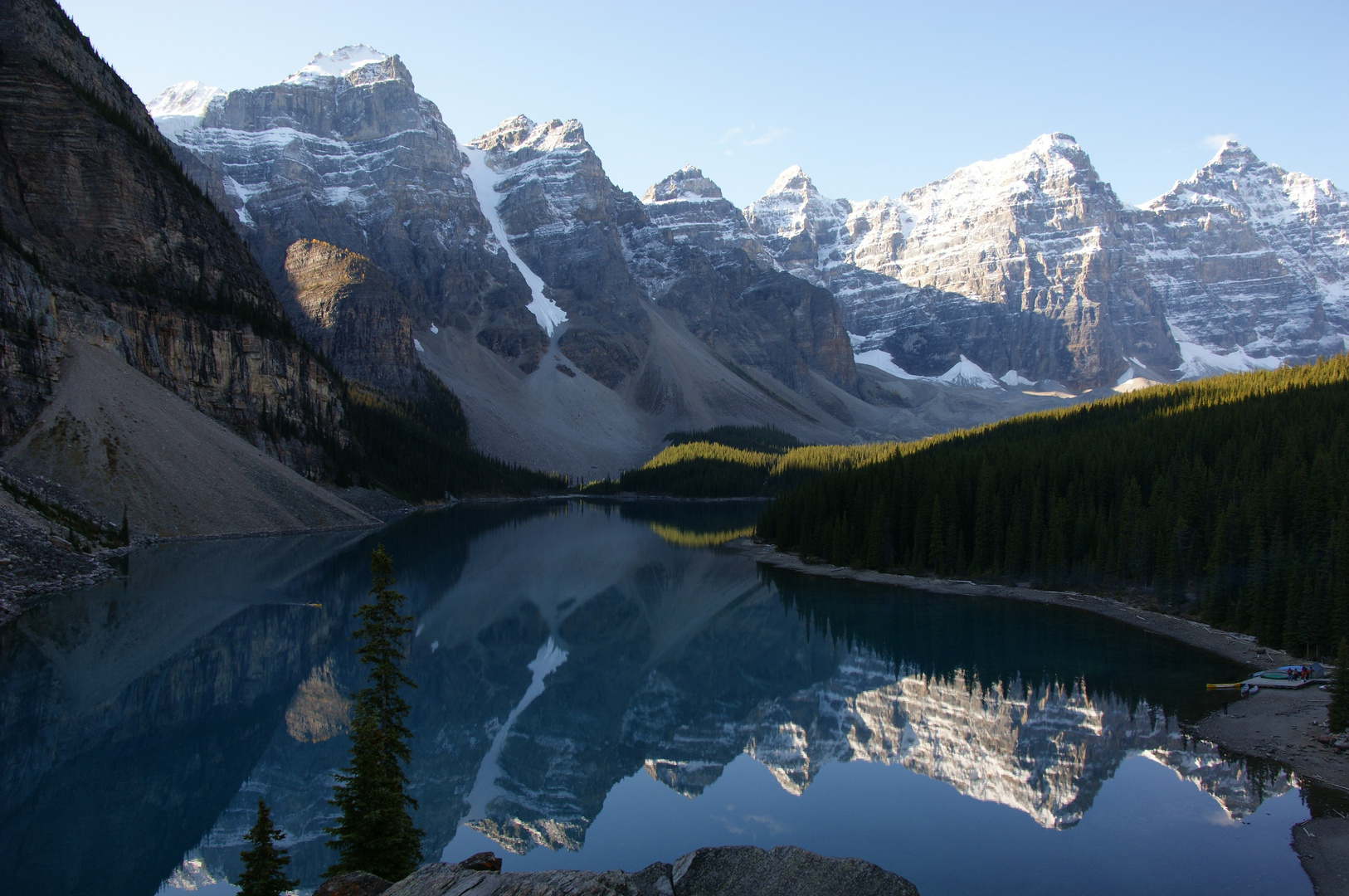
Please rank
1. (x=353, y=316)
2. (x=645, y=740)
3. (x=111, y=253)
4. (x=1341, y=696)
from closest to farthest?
(x=1341, y=696) → (x=645, y=740) → (x=111, y=253) → (x=353, y=316)

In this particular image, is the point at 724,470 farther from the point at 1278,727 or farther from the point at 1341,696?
the point at 1341,696

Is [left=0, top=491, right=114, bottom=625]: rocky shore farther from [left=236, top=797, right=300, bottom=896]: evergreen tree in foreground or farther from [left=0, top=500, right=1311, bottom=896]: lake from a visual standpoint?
[left=236, top=797, right=300, bottom=896]: evergreen tree in foreground

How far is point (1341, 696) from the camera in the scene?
22.0 m

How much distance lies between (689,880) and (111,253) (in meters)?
91.8

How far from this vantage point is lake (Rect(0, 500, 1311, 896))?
674 inches

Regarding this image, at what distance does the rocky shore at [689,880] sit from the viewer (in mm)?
8609

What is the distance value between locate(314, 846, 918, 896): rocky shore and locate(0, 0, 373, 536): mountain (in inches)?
1958

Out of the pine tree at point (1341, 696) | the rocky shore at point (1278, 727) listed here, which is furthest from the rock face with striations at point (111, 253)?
the pine tree at point (1341, 696)

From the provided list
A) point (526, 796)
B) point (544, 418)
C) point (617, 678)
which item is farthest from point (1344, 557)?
point (544, 418)

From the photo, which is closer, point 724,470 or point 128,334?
point 128,334

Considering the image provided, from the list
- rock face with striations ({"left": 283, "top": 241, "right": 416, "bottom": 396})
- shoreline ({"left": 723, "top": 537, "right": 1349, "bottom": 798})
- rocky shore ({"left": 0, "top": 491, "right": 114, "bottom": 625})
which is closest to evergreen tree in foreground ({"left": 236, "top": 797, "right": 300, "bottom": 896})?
shoreline ({"left": 723, "top": 537, "right": 1349, "bottom": 798})

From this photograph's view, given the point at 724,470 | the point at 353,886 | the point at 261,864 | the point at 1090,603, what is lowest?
the point at 1090,603

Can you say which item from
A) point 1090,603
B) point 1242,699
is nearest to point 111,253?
point 1090,603

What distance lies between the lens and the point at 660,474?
508 ft
